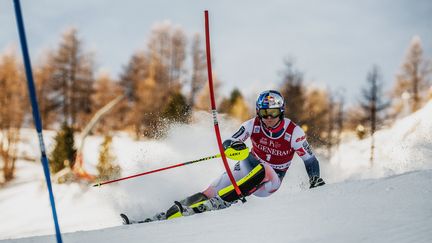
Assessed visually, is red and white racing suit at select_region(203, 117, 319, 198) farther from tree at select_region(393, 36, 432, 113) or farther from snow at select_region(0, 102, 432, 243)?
tree at select_region(393, 36, 432, 113)

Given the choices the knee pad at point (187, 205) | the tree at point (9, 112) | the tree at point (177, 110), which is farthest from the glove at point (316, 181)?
the tree at point (9, 112)

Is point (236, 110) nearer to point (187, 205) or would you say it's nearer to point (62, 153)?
point (62, 153)

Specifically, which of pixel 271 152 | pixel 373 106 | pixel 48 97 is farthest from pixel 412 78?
pixel 48 97

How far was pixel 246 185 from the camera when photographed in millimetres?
4465

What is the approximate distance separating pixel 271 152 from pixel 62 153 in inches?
655

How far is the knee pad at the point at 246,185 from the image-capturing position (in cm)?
438

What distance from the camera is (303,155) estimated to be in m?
5.06

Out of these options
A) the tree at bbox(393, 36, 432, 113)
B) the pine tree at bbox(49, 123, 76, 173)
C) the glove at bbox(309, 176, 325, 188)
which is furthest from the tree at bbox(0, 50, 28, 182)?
the tree at bbox(393, 36, 432, 113)

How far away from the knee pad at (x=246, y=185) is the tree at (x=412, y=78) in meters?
24.3

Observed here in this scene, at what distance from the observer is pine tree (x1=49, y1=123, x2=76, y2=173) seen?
1861 cm

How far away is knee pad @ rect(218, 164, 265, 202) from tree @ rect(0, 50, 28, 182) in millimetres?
21740

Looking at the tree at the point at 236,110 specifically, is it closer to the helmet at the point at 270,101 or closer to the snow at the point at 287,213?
the snow at the point at 287,213

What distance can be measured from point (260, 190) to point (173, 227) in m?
1.79

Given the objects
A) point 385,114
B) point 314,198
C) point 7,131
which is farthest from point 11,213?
point 385,114
